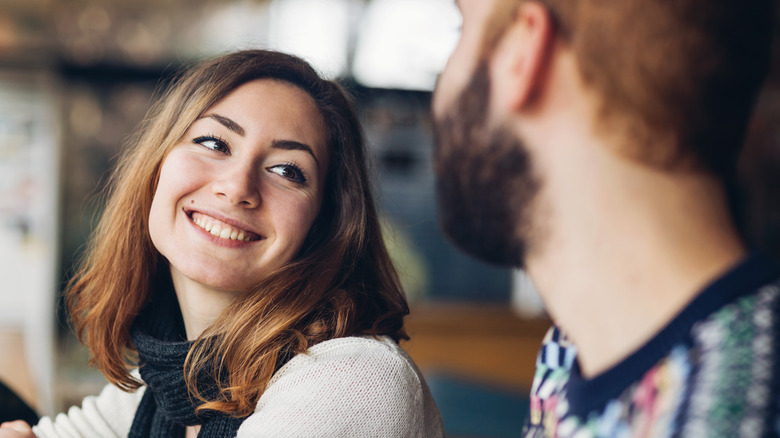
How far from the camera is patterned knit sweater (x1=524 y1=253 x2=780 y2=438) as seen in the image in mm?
470

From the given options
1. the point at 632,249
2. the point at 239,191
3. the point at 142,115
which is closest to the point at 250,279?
the point at 239,191

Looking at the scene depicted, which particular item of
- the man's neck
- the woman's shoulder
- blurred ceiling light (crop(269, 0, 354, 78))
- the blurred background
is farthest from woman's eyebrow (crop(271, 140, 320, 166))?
blurred ceiling light (crop(269, 0, 354, 78))

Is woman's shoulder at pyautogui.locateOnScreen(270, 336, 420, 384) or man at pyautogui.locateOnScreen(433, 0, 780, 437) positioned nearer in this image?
man at pyautogui.locateOnScreen(433, 0, 780, 437)

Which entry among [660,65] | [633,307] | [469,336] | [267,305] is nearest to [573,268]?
[633,307]

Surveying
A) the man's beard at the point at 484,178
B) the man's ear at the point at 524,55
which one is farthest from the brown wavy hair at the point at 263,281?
the man's ear at the point at 524,55

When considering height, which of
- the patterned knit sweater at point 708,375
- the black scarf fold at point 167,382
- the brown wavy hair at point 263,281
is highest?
the patterned knit sweater at point 708,375

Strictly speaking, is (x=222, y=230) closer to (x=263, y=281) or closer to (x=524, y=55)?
(x=263, y=281)

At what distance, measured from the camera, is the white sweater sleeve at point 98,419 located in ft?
4.10

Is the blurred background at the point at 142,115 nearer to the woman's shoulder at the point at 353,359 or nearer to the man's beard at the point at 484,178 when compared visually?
the woman's shoulder at the point at 353,359

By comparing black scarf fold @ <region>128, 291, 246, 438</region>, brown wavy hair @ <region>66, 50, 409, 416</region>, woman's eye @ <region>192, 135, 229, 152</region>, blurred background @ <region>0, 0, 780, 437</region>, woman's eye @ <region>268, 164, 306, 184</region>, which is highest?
woman's eye @ <region>192, 135, 229, 152</region>

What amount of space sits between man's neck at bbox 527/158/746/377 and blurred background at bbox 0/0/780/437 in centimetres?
401

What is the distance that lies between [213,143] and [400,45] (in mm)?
4277

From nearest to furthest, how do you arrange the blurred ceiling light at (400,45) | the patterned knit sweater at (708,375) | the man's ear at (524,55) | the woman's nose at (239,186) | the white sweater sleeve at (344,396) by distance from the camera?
the patterned knit sweater at (708,375), the man's ear at (524,55), the white sweater sleeve at (344,396), the woman's nose at (239,186), the blurred ceiling light at (400,45)

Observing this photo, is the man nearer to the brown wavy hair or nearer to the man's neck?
the man's neck
